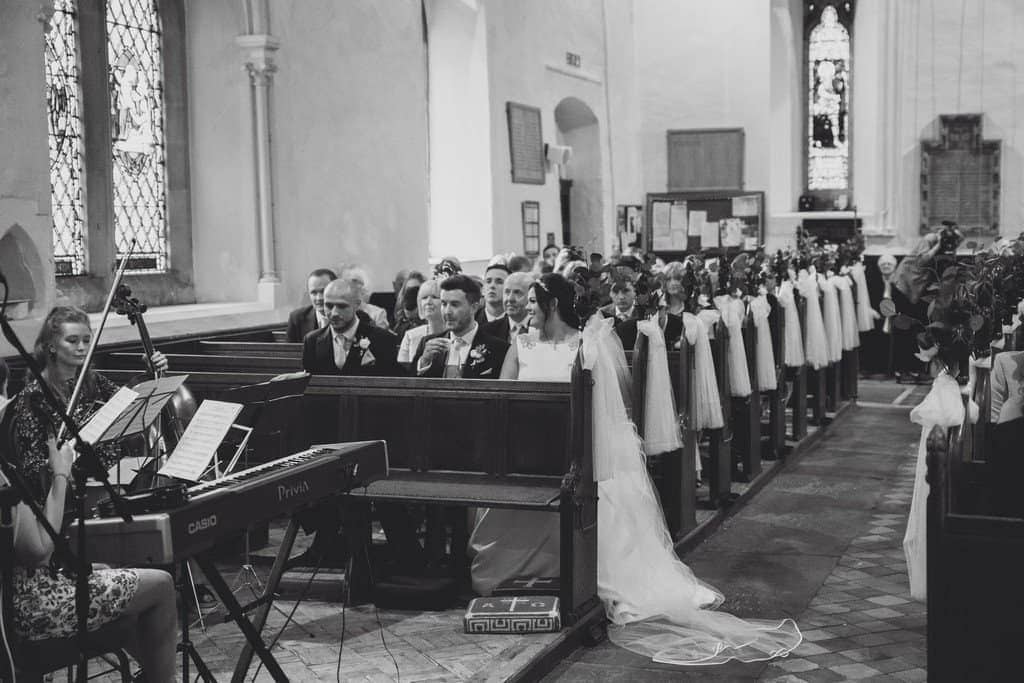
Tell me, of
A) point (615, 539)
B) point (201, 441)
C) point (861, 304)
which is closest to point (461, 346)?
point (615, 539)

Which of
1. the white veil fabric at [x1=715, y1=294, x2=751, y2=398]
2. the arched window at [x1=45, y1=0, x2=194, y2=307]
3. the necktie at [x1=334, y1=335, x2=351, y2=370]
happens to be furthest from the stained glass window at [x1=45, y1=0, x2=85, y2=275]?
the white veil fabric at [x1=715, y1=294, x2=751, y2=398]

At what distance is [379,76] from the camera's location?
11000mm

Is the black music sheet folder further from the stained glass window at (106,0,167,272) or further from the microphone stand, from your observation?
the stained glass window at (106,0,167,272)

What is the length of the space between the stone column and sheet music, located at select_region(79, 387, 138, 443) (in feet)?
19.4

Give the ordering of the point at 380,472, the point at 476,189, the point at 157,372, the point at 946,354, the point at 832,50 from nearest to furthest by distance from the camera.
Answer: the point at 380,472 → the point at 946,354 → the point at 157,372 → the point at 476,189 → the point at 832,50

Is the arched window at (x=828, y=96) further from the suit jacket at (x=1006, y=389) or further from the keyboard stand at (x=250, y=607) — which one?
the keyboard stand at (x=250, y=607)

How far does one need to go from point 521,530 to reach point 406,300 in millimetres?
3134

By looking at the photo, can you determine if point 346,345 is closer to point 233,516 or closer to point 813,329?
point 233,516

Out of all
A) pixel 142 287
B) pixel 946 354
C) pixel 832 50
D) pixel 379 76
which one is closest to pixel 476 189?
pixel 379 76

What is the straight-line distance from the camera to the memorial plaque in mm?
15602

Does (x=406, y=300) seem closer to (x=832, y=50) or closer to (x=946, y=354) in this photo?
(x=946, y=354)

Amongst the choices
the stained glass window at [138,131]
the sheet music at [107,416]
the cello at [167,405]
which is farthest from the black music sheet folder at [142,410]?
the stained glass window at [138,131]

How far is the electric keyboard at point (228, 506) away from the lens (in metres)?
2.70

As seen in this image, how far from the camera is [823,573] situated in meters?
6.04
